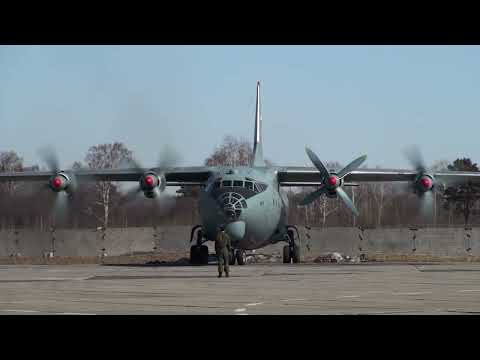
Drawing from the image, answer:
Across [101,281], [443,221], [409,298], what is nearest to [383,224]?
[443,221]

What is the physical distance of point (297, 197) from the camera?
71.8m

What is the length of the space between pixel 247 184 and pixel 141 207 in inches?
650

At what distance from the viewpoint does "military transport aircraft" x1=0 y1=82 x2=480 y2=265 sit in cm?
3519

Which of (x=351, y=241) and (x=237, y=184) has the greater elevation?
(x=237, y=184)

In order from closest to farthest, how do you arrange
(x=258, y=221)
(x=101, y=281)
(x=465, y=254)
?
(x=101, y=281) → (x=258, y=221) → (x=465, y=254)

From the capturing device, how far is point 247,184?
35906mm

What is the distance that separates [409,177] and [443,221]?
68.5ft

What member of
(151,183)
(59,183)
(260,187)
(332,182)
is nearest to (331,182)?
(332,182)

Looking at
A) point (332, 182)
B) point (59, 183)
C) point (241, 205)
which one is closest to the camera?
point (241, 205)

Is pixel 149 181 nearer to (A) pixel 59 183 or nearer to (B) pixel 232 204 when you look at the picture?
(A) pixel 59 183

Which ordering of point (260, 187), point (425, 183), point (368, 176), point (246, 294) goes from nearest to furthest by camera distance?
point (246, 294)
point (260, 187)
point (425, 183)
point (368, 176)

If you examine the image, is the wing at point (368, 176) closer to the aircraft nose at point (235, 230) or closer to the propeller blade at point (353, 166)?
the propeller blade at point (353, 166)
